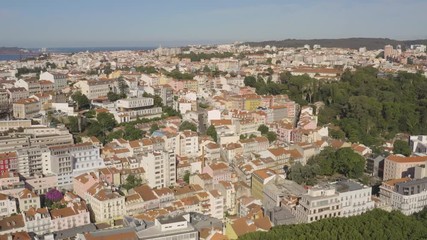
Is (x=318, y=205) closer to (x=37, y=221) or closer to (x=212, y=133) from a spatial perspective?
(x=37, y=221)

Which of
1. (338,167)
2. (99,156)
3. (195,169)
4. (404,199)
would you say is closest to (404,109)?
(338,167)

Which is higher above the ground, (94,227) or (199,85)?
(199,85)

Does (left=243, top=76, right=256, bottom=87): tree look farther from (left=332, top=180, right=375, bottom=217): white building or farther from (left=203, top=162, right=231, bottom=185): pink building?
(left=332, top=180, right=375, bottom=217): white building

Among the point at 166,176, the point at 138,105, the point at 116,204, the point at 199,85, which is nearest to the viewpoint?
the point at 116,204

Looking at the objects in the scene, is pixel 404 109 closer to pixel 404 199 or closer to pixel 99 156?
pixel 404 199

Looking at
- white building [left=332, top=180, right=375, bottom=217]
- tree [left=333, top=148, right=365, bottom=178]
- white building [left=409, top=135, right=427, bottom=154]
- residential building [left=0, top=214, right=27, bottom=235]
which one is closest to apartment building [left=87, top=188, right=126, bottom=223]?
residential building [left=0, top=214, right=27, bottom=235]
